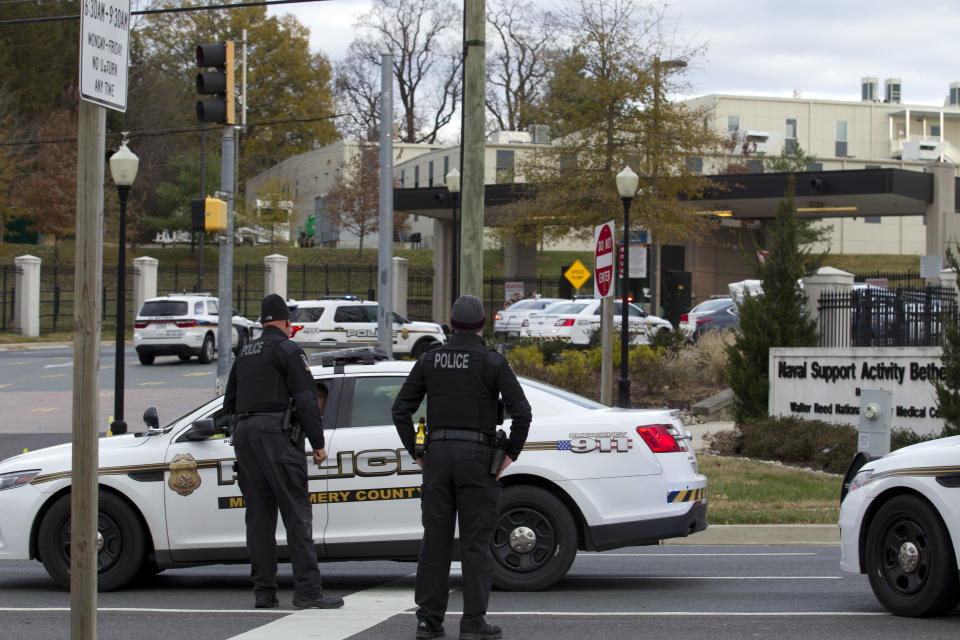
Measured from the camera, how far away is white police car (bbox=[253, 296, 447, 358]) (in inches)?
1185

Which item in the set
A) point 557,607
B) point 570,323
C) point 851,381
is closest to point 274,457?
point 557,607

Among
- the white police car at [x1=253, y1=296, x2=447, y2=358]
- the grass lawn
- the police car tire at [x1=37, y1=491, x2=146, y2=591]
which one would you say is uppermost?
the white police car at [x1=253, y1=296, x2=447, y2=358]

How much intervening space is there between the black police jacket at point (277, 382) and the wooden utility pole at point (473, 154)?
4.60 metres

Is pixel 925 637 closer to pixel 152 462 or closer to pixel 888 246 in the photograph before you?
pixel 152 462

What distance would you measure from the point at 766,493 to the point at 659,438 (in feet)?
17.2

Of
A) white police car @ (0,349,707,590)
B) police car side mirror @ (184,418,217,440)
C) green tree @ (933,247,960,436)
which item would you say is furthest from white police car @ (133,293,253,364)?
police car side mirror @ (184,418,217,440)

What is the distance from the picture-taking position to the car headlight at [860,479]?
24.4 ft

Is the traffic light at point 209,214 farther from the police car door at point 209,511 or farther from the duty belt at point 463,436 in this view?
the duty belt at point 463,436

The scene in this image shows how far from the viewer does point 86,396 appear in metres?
4.41

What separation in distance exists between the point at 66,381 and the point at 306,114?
169 feet

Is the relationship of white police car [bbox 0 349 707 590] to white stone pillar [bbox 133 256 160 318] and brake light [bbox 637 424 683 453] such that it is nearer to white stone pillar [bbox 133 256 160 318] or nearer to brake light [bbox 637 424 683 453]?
brake light [bbox 637 424 683 453]

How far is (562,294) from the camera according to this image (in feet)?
143

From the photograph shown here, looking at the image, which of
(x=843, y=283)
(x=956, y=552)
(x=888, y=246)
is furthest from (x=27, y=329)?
(x=888, y=246)

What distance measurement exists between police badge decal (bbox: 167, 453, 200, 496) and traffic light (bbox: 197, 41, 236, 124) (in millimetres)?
6205
